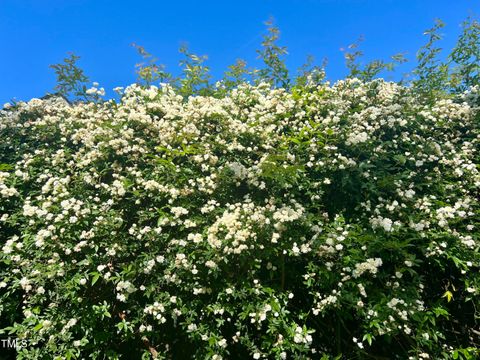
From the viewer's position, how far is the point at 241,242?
393 cm

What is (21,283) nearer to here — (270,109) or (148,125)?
(148,125)

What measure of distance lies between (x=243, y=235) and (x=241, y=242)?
11 centimetres

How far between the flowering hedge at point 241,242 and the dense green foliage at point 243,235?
0.02 metres

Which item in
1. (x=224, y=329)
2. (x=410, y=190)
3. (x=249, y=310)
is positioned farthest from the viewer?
(x=410, y=190)

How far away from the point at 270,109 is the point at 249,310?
145 inches

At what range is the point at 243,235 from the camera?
3863 millimetres

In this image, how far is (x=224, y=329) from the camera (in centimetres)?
405

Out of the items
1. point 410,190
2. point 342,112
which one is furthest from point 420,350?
point 342,112

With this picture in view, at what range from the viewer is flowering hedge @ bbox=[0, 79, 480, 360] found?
12.6ft

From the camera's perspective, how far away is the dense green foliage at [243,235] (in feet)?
12.6

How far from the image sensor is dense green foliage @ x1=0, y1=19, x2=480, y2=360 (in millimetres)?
3842

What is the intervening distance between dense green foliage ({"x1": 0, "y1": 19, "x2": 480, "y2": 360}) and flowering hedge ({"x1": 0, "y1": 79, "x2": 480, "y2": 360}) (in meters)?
0.02

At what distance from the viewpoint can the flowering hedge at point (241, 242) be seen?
12.6 feet

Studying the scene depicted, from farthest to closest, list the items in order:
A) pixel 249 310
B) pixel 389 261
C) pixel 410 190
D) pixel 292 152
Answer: pixel 292 152 → pixel 410 190 → pixel 389 261 → pixel 249 310
